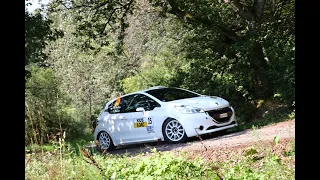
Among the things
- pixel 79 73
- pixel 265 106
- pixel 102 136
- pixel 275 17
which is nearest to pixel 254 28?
pixel 275 17

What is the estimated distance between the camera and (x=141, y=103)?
953 cm

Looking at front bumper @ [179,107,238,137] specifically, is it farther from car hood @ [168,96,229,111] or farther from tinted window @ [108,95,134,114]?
tinted window @ [108,95,134,114]

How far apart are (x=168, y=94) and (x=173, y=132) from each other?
1247 mm

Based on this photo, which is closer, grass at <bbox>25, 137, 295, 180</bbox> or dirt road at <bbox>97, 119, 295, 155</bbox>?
grass at <bbox>25, 137, 295, 180</bbox>

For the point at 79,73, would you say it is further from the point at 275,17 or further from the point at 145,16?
the point at 275,17

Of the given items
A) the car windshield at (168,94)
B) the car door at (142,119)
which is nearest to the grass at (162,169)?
the car door at (142,119)

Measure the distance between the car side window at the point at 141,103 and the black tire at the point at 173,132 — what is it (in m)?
0.62

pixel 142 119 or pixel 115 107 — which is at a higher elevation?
pixel 115 107

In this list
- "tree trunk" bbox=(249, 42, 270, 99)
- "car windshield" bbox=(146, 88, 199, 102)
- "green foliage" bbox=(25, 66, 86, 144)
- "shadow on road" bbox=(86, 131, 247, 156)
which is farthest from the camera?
"green foliage" bbox=(25, 66, 86, 144)

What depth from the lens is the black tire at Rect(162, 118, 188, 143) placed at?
877 cm

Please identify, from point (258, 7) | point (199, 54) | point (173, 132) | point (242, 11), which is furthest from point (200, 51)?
point (173, 132)

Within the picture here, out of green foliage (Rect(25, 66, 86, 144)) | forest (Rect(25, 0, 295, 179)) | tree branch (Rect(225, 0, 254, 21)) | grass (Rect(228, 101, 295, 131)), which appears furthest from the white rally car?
green foliage (Rect(25, 66, 86, 144))

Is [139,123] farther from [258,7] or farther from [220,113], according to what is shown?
[258,7]

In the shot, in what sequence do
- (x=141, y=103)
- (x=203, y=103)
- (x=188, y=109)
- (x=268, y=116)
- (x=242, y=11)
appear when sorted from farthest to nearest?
(x=242, y=11) → (x=268, y=116) → (x=141, y=103) → (x=203, y=103) → (x=188, y=109)
